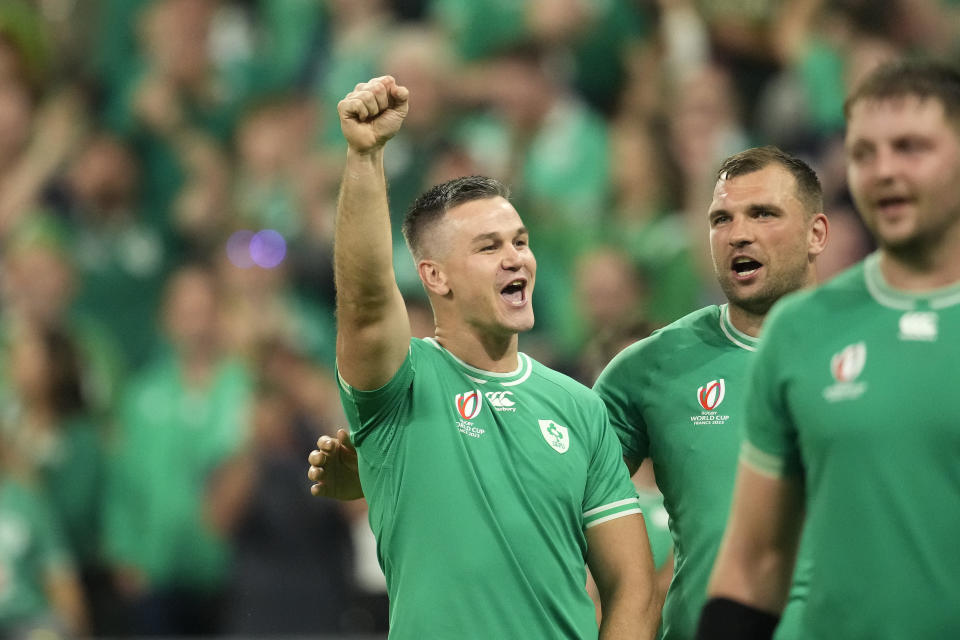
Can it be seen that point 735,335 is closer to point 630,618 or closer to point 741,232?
point 741,232

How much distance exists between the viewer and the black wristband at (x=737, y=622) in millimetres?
2602

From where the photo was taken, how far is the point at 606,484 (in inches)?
151

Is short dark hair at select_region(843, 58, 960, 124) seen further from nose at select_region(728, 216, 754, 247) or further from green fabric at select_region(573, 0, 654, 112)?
green fabric at select_region(573, 0, 654, 112)

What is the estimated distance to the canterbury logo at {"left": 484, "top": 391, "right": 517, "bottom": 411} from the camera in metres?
3.79

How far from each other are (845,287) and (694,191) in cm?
551

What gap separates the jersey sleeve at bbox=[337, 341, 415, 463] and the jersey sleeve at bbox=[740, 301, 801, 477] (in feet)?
4.12

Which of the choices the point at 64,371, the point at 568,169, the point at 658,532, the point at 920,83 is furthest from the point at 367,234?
the point at 64,371

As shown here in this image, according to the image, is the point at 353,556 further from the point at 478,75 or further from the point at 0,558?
the point at 478,75

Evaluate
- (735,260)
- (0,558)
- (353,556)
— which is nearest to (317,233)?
(353,556)

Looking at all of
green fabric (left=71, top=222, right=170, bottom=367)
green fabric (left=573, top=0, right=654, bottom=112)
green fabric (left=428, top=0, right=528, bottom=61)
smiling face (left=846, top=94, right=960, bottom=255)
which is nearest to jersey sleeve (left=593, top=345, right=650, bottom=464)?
smiling face (left=846, top=94, right=960, bottom=255)

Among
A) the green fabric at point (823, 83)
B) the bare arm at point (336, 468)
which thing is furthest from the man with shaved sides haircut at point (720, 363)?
the green fabric at point (823, 83)

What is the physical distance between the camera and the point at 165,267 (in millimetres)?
9383

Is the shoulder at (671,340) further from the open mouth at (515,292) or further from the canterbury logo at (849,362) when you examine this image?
the canterbury logo at (849,362)

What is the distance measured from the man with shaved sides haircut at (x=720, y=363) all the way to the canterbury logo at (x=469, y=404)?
0.57 meters
